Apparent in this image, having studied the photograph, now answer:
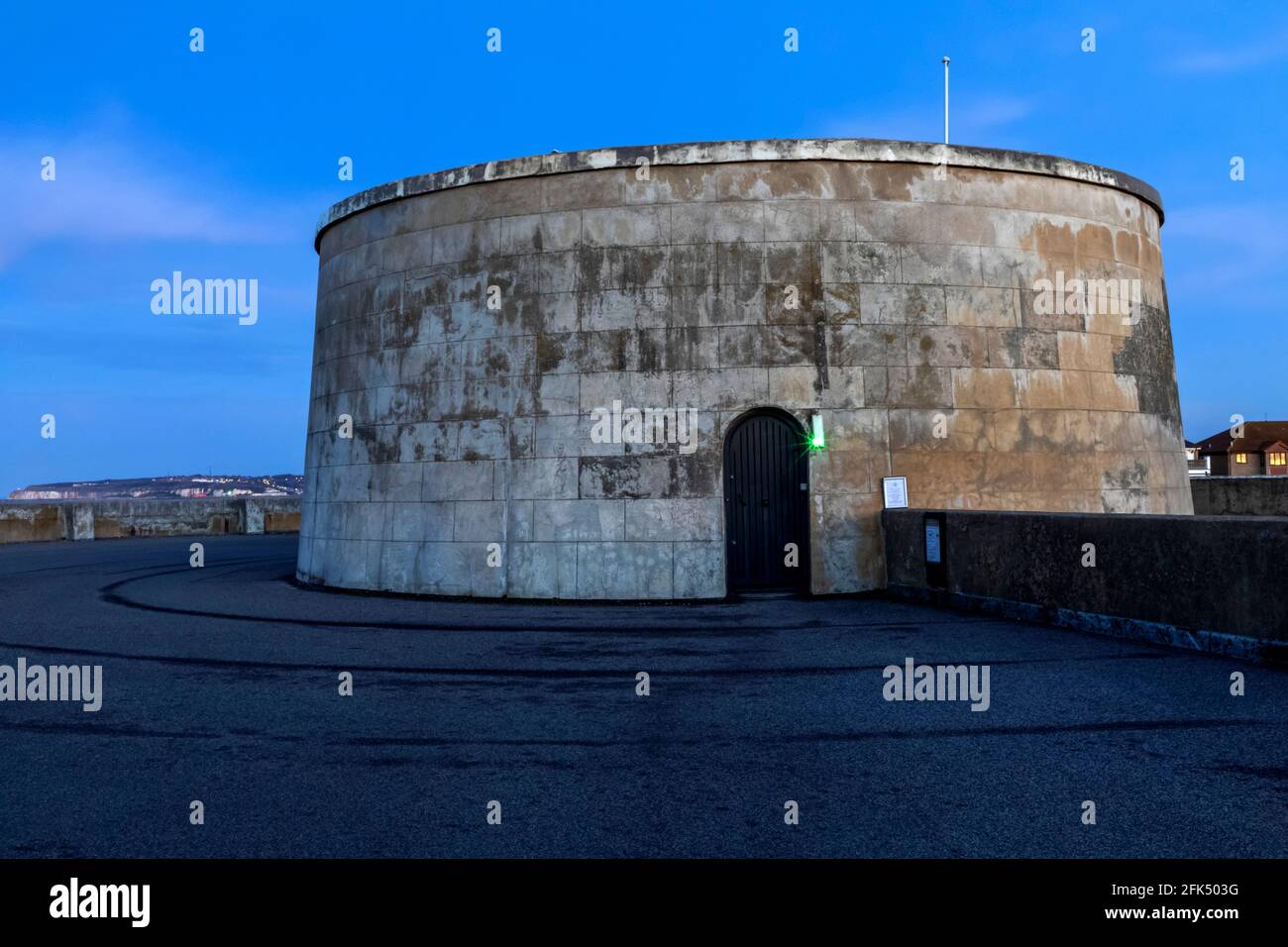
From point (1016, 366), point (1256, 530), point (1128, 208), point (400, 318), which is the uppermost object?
point (1128, 208)

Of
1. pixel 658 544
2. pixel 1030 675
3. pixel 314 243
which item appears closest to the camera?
pixel 1030 675

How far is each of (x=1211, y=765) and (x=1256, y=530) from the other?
3816mm

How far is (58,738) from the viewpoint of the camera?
21.8 feet

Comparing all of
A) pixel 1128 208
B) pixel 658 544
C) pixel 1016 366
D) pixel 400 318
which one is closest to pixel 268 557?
pixel 400 318

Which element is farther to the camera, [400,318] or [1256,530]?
[400,318]

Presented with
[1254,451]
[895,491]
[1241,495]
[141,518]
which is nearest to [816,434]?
[895,491]

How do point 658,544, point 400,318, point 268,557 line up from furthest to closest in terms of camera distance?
1. point 268,557
2. point 400,318
3. point 658,544

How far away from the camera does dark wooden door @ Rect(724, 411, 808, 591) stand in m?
14.7

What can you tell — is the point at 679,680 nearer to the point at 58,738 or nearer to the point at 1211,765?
the point at 1211,765

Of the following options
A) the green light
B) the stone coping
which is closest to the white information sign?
the green light

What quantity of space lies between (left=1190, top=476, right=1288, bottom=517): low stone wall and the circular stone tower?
28.6ft

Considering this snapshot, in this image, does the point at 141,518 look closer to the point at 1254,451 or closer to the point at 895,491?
the point at 895,491

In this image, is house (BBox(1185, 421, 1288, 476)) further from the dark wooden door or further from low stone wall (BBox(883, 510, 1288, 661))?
low stone wall (BBox(883, 510, 1288, 661))

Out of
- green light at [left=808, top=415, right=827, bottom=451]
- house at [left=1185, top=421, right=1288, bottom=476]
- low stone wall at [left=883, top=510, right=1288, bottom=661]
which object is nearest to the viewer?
low stone wall at [left=883, top=510, right=1288, bottom=661]
